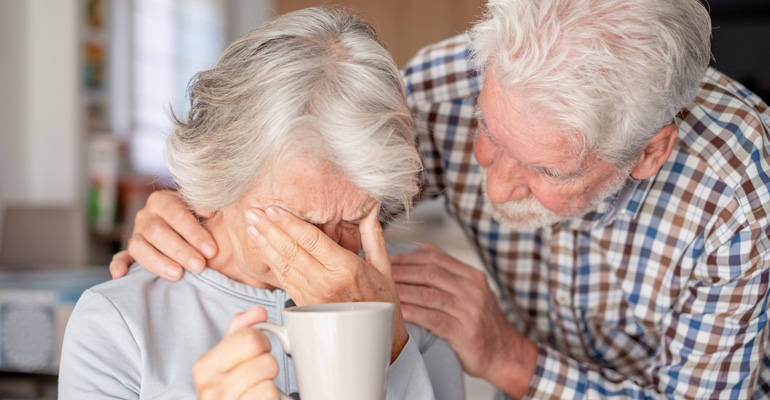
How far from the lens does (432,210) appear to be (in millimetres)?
5344

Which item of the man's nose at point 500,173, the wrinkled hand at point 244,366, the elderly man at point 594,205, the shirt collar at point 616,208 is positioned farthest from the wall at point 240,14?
the wrinkled hand at point 244,366

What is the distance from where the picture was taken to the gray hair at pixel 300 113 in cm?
87

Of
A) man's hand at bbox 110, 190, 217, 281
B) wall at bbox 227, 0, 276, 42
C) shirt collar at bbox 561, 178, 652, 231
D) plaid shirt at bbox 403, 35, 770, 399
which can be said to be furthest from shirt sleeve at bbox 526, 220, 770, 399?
wall at bbox 227, 0, 276, 42

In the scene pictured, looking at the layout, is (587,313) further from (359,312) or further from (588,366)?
(359,312)

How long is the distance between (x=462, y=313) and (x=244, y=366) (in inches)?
22.1

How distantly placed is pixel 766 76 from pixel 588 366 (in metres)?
0.93

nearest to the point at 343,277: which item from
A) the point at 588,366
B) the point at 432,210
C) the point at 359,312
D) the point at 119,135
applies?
the point at 359,312

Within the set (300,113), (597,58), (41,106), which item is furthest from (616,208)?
(41,106)

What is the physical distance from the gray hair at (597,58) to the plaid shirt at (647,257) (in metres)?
0.28

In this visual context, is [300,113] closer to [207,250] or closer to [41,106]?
[207,250]

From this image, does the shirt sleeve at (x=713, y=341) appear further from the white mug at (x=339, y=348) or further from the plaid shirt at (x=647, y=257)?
the white mug at (x=339, y=348)

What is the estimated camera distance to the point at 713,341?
1.30 meters

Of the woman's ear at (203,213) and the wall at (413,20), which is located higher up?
the woman's ear at (203,213)

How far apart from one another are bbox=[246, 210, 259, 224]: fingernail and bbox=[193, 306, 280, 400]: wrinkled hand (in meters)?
0.18
